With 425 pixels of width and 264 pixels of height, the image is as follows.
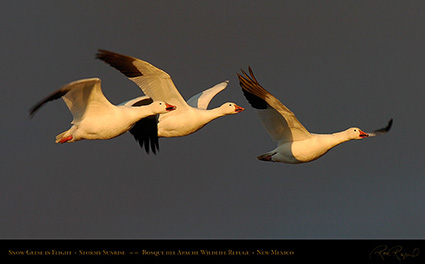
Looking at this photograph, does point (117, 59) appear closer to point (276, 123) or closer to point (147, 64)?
point (147, 64)

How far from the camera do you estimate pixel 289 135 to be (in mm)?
19156

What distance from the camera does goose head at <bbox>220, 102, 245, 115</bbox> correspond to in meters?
19.4

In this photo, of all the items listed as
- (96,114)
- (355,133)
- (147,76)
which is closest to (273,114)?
(355,133)

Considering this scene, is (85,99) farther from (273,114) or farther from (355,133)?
(355,133)

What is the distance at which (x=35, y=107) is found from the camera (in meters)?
15.8

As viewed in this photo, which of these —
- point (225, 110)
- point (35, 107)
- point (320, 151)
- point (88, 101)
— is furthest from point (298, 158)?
point (35, 107)

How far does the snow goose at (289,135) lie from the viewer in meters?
18.7

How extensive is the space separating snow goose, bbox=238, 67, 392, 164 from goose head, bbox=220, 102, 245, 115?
0.69 m

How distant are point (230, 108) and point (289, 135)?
143 cm

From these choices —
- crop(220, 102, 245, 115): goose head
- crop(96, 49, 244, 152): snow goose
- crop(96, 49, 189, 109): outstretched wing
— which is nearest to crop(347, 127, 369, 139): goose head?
crop(220, 102, 245, 115): goose head

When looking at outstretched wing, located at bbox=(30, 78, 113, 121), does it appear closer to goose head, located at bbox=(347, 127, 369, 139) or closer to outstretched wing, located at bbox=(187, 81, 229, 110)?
outstretched wing, located at bbox=(187, 81, 229, 110)

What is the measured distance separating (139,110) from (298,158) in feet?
12.0

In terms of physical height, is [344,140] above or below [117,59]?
below
